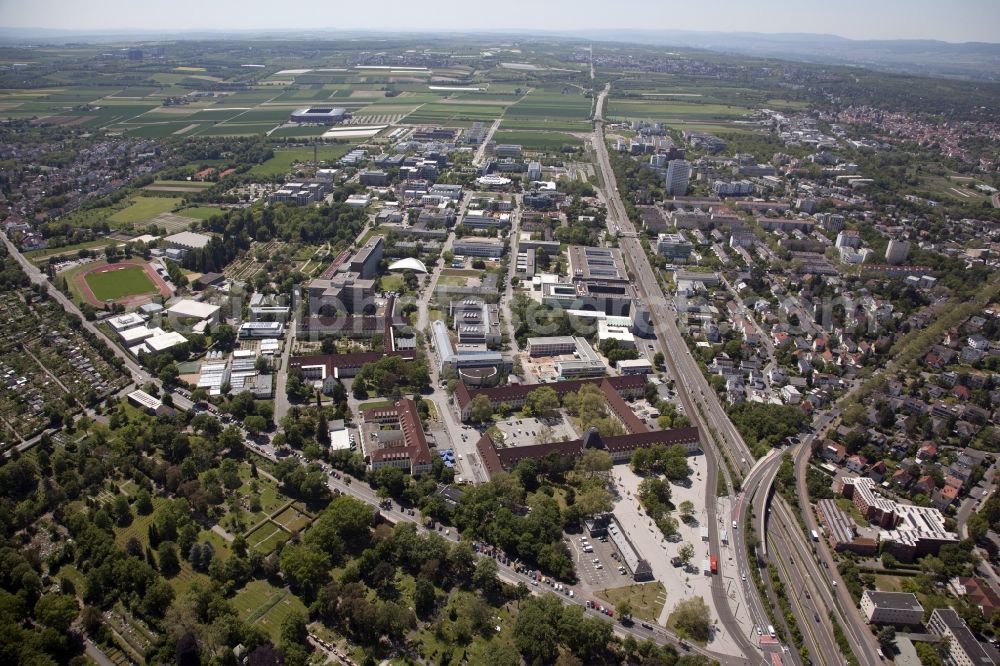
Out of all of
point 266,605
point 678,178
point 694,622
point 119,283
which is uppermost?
point 678,178

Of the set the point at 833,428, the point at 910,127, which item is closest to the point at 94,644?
the point at 833,428

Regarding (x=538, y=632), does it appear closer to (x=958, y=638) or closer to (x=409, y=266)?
(x=958, y=638)

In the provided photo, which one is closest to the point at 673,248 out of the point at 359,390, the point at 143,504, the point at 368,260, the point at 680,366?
the point at 680,366

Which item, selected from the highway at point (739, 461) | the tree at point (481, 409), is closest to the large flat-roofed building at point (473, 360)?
the tree at point (481, 409)

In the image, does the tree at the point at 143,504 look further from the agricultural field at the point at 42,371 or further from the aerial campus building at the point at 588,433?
the aerial campus building at the point at 588,433

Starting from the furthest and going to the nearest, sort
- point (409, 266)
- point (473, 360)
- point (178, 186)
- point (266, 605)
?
point (178, 186) < point (409, 266) < point (473, 360) < point (266, 605)

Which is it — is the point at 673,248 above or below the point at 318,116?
below

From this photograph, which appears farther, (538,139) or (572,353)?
(538,139)
